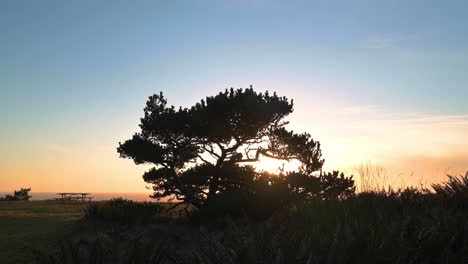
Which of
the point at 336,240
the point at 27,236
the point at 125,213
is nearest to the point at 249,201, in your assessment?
the point at 125,213

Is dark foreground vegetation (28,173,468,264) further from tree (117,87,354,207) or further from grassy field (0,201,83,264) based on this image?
Result: tree (117,87,354,207)

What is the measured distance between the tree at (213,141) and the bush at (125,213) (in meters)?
2.03

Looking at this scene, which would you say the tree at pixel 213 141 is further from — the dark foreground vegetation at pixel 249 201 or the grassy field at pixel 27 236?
the grassy field at pixel 27 236

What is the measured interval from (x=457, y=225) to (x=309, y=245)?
239 cm

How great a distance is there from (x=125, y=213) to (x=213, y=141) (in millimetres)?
5155

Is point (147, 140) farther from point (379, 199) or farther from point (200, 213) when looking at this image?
point (379, 199)

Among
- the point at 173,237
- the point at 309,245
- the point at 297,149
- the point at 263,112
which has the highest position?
the point at 263,112

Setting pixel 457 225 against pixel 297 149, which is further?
pixel 297 149

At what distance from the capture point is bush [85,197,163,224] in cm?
1316

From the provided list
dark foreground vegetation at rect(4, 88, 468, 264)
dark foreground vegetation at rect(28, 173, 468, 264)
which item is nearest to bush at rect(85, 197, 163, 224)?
dark foreground vegetation at rect(4, 88, 468, 264)

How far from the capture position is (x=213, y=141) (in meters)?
16.3

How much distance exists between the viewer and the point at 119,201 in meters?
15.8

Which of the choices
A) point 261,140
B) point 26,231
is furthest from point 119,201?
point 261,140

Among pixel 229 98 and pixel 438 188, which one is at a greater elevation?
pixel 229 98
